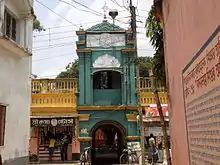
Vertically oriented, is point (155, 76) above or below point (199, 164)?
above

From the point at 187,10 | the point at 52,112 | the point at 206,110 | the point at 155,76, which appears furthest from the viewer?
the point at 52,112

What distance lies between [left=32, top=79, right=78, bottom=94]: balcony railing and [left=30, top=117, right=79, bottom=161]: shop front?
5.30ft

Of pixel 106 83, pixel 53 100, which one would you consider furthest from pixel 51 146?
pixel 106 83

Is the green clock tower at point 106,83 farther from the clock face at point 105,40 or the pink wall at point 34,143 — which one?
the pink wall at point 34,143

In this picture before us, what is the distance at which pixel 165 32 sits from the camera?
19.8ft

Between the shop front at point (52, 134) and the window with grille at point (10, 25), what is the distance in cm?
789

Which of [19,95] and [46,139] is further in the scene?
[46,139]

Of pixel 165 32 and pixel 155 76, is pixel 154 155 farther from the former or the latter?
pixel 165 32

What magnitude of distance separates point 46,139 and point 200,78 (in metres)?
15.8

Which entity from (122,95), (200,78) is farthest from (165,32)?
(122,95)

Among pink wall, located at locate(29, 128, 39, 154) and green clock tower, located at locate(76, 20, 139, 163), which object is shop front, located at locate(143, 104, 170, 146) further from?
pink wall, located at locate(29, 128, 39, 154)

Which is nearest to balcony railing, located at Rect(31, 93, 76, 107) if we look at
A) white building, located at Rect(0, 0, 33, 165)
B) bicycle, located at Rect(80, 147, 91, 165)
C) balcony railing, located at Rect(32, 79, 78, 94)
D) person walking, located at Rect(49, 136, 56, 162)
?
balcony railing, located at Rect(32, 79, 78, 94)

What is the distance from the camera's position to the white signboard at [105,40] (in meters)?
17.9

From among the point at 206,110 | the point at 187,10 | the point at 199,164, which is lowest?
the point at 199,164
